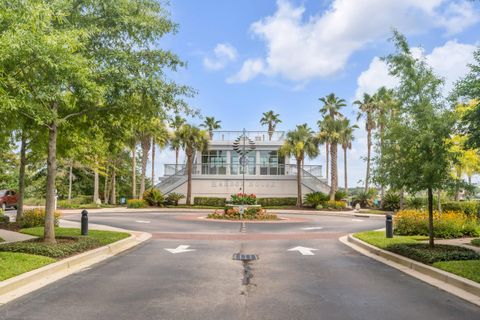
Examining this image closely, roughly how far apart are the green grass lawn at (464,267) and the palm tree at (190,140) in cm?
3761

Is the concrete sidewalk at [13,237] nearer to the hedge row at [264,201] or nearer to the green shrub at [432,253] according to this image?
the green shrub at [432,253]

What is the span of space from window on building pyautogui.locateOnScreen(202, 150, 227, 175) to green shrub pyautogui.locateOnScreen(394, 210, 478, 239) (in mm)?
33716

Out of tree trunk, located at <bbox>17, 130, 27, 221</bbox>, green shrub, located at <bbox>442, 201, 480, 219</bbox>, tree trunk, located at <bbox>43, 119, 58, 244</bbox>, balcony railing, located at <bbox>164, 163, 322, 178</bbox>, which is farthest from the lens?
balcony railing, located at <bbox>164, 163, 322, 178</bbox>

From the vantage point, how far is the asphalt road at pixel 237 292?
655cm

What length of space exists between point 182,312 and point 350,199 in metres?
50.1

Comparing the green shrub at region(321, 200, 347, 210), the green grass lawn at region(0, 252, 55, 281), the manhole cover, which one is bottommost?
the manhole cover

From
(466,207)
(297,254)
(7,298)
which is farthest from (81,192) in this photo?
(7,298)

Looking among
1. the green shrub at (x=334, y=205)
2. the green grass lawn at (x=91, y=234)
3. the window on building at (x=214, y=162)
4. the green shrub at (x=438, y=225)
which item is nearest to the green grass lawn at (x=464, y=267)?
the green shrub at (x=438, y=225)

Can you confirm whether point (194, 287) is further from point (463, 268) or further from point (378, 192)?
point (378, 192)

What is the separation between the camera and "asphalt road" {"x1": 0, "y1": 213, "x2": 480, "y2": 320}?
6.55m

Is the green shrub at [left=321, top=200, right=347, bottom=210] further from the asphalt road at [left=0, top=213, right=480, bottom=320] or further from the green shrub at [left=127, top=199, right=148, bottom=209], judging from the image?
the asphalt road at [left=0, top=213, right=480, bottom=320]

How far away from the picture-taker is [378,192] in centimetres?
5538

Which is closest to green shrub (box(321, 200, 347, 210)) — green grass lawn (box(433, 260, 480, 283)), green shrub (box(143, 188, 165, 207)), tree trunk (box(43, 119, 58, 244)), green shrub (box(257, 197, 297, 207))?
green shrub (box(257, 197, 297, 207))

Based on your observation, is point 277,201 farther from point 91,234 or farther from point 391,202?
point 91,234
